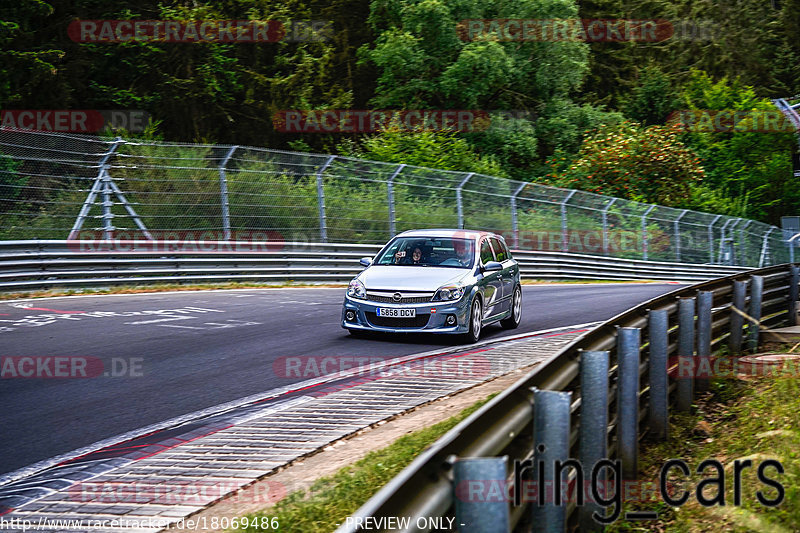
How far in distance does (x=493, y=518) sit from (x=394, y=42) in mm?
41453

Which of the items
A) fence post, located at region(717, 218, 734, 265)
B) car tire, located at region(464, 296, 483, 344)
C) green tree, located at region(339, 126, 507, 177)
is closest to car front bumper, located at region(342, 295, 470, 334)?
car tire, located at region(464, 296, 483, 344)

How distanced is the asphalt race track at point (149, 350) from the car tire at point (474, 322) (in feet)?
1.06

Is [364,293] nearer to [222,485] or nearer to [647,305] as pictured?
[647,305]

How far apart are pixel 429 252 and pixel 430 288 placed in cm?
129

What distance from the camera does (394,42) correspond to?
1693 inches

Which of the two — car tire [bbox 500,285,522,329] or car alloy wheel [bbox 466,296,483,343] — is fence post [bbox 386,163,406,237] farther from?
car alloy wheel [bbox 466,296,483,343]

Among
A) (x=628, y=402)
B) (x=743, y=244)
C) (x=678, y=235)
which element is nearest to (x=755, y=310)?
(x=628, y=402)

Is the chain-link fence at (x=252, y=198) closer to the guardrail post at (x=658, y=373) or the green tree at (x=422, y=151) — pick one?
the green tree at (x=422, y=151)

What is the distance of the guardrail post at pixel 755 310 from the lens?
10641mm

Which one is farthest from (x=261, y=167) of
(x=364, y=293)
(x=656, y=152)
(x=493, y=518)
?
(x=656, y=152)

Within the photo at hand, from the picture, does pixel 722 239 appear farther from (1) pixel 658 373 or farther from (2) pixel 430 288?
(1) pixel 658 373

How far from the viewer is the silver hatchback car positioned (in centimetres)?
1204

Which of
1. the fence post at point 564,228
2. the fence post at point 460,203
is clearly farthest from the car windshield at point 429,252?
the fence post at point 564,228

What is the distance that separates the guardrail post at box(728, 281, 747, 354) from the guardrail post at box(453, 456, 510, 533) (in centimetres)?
780
